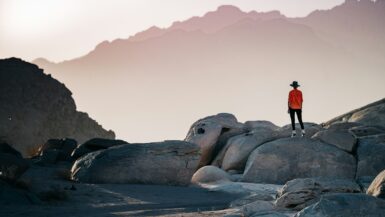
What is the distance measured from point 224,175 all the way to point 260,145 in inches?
132

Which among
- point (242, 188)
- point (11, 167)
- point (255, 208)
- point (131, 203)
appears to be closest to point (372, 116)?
point (242, 188)

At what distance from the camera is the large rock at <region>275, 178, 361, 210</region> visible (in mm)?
12062

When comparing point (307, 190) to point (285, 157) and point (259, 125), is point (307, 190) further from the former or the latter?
point (259, 125)

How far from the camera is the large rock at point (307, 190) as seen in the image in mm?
12062

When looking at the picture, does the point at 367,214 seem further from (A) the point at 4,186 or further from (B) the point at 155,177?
(B) the point at 155,177

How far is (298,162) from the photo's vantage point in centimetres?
2295

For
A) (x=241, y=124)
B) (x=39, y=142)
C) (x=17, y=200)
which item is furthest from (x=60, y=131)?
(x=17, y=200)

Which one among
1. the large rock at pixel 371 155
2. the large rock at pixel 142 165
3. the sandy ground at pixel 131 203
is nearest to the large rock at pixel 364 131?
the large rock at pixel 371 155

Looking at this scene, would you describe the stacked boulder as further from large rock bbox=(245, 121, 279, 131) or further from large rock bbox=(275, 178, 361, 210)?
large rock bbox=(275, 178, 361, 210)

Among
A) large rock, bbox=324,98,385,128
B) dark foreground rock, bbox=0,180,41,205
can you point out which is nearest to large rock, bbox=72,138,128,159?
dark foreground rock, bbox=0,180,41,205

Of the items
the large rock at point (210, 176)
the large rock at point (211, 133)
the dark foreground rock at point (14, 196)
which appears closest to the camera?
the dark foreground rock at point (14, 196)

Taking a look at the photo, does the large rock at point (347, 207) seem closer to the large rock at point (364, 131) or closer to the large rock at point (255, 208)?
the large rock at point (255, 208)

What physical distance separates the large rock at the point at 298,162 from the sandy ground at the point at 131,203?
4.21 meters

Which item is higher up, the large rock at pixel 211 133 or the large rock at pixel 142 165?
the large rock at pixel 211 133
